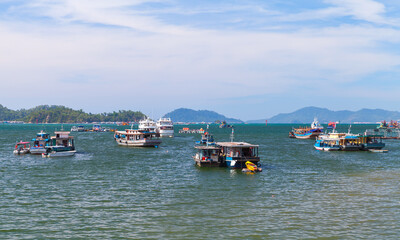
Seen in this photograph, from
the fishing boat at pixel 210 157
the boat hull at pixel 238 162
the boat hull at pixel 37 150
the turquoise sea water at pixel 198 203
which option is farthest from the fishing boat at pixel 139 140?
the boat hull at pixel 238 162

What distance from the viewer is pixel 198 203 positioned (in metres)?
37.7

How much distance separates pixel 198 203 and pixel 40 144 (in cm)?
6085

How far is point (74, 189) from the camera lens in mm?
44500

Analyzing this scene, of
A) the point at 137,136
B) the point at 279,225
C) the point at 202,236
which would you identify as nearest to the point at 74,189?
the point at 202,236

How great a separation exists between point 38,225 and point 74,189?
14.3 m

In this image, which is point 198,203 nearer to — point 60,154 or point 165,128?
point 60,154

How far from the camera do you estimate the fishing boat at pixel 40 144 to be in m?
83.6

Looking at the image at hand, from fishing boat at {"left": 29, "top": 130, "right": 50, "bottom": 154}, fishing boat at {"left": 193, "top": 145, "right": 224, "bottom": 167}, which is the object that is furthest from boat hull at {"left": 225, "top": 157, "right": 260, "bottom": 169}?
fishing boat at {"left": 29, "top": 130, "right": 50, "bottom": 154}

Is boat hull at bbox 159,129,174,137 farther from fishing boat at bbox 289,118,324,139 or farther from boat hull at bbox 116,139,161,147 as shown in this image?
boat hull at bbox 116,139,161,147

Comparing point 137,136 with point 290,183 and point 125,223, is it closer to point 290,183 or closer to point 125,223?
point 290,183

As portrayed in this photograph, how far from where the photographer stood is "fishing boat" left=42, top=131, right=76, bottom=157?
8059 cm

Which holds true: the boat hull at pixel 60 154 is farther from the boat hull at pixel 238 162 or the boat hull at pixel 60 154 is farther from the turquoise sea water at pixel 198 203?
the boat hull at pixel 238 162

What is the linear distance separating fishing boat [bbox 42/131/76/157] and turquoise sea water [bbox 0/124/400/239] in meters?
18.9

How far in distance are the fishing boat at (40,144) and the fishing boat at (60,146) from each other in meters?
1.30
